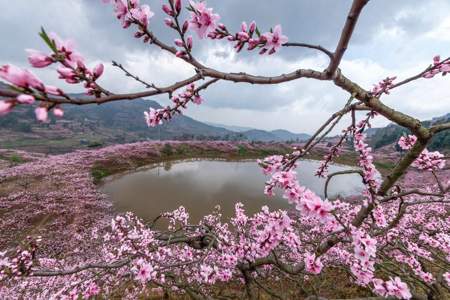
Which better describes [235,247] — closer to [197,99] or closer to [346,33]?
[197,99]

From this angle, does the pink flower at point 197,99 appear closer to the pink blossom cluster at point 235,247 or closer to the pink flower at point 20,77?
the pink blossom cluster at point 235,247

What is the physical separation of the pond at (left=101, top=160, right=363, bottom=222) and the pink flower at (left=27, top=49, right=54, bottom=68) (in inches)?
563

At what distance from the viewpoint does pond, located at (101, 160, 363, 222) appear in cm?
1639

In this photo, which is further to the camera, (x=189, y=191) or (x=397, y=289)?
(x=189, y=191)

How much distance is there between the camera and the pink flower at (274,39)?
1.70 m

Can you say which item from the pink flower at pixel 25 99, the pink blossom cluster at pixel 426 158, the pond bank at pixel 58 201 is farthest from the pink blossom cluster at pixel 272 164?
the pond bank at pixel 58 201

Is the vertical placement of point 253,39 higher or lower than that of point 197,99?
higher

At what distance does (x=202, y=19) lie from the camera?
5.53 feet

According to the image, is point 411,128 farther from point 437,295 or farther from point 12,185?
point 12,185

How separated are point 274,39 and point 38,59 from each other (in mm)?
1552

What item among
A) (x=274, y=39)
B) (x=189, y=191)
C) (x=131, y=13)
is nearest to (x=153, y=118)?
(x=131, y=13)

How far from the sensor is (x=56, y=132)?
290ft

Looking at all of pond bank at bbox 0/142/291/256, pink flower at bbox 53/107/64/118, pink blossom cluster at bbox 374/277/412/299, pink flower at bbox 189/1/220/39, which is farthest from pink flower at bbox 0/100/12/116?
pond bank at bbox 0/142/291/256

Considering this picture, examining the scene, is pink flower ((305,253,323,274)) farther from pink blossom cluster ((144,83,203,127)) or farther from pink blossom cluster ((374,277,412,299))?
pink blossom cluster ((144,83,203,127))
